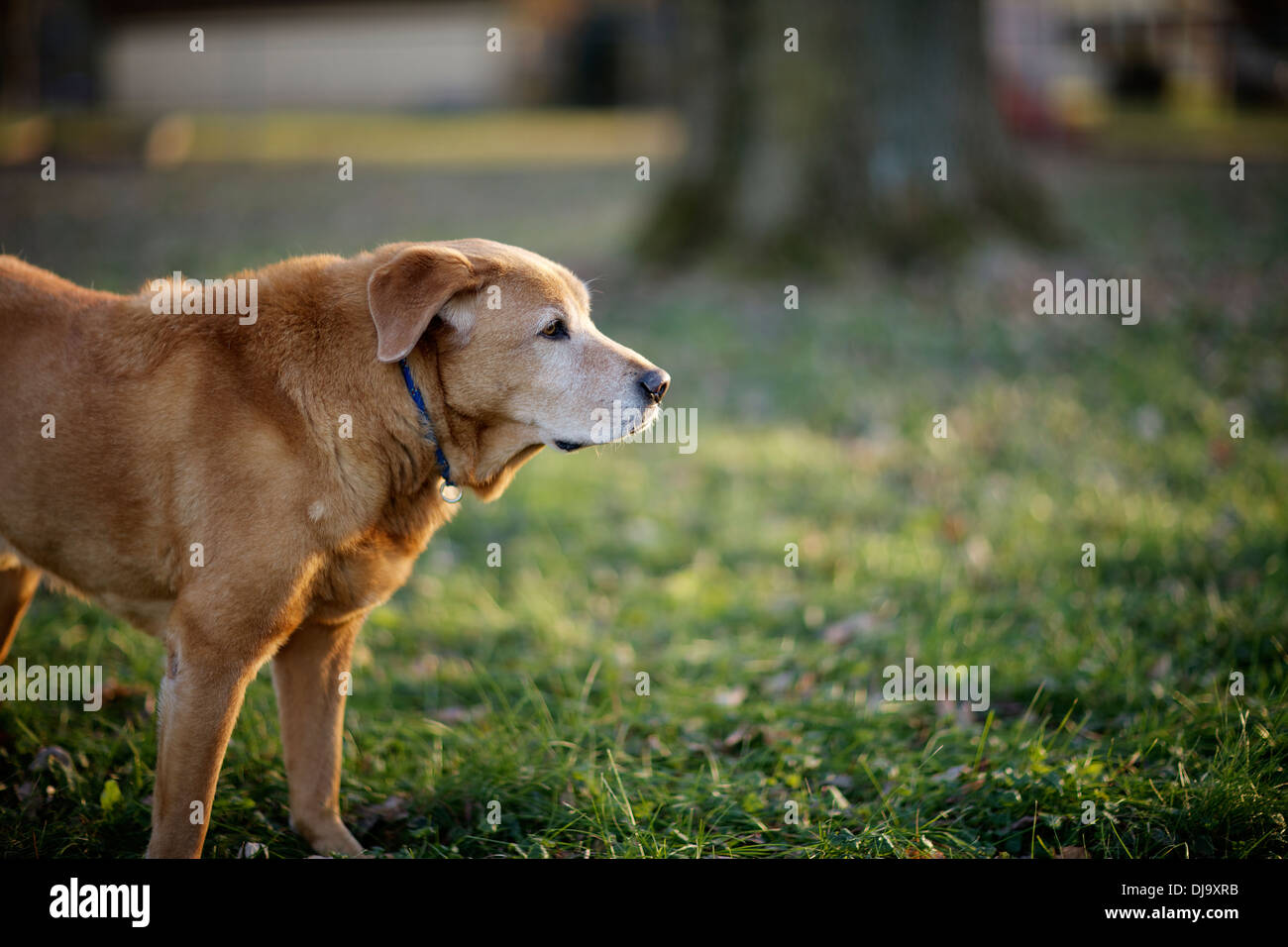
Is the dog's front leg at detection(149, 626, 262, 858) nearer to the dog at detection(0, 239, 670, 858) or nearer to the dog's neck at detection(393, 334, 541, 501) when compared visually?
the dog at detection(0, 239, 670, 858)

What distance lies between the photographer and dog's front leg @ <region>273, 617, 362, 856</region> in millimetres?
3660

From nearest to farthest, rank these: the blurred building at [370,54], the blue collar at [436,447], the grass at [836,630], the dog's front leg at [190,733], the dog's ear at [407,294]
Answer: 1. the dog's front leg at [190,733]
2. the dog's ear at [407,294]
3. the blue collar at [436,447]
4. the grass at [836,630]
5. the blurred building at [370,54]

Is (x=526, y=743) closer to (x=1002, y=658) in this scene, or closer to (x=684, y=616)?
(x=684, y=616)

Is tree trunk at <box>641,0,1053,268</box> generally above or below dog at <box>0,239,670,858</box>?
above

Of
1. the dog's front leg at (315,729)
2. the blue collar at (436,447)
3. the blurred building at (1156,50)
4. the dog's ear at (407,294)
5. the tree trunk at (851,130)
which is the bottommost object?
the dog's front leg at (315,729)

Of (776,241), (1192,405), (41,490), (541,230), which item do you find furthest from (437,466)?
(541,230)

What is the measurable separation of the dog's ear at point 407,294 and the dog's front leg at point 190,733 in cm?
105

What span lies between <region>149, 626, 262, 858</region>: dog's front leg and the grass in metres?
0.40

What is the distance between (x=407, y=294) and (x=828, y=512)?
4037 mm

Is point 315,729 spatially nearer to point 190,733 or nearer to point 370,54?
point 190,733

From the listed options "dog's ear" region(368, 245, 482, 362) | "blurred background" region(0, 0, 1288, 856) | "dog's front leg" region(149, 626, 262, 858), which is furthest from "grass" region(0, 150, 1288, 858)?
"dog's ear" region(368, 245, 482, 362)

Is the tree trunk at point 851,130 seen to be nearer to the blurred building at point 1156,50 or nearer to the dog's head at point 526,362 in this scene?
the dog's head at point 526,362

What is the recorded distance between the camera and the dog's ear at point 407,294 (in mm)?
3268

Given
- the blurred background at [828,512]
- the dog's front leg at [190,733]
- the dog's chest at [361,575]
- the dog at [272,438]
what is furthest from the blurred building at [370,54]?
the dog's front leg at [190,733]
